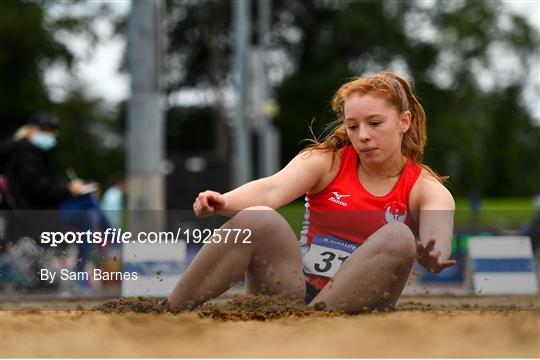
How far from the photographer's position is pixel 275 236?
3.98 meters

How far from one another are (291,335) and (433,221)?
67 cm

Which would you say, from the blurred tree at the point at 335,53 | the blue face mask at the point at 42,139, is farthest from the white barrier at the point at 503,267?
the blurred tree at the point at 335,53

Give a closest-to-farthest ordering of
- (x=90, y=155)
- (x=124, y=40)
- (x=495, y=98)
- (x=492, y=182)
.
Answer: (x=124, y=40)
(x=90, y=155)
(x=495, y=98)
(x=492, y=182)

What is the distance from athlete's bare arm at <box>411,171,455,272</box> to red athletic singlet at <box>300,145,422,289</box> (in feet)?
0.12

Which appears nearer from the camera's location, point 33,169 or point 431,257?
point 431,257

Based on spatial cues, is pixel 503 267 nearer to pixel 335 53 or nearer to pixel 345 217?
pixel 345 217

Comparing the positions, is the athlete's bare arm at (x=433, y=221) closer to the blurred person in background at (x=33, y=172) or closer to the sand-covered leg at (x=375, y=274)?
the sand-covered leg at (x=375, y=274)

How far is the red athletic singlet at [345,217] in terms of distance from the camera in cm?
407

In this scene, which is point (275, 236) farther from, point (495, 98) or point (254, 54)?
point (495, 98)

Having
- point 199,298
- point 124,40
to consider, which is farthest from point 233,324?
point 124,40

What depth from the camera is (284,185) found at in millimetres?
4133

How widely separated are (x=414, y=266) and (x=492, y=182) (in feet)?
228

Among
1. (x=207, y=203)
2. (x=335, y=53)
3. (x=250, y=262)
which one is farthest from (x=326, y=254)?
(x=335, y=53)

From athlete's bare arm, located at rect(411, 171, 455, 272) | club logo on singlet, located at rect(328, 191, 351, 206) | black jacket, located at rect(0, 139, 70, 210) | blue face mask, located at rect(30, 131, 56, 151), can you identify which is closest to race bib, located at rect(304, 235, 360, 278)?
club logo on singlet, located at rect(328, 191, 351, 206)
